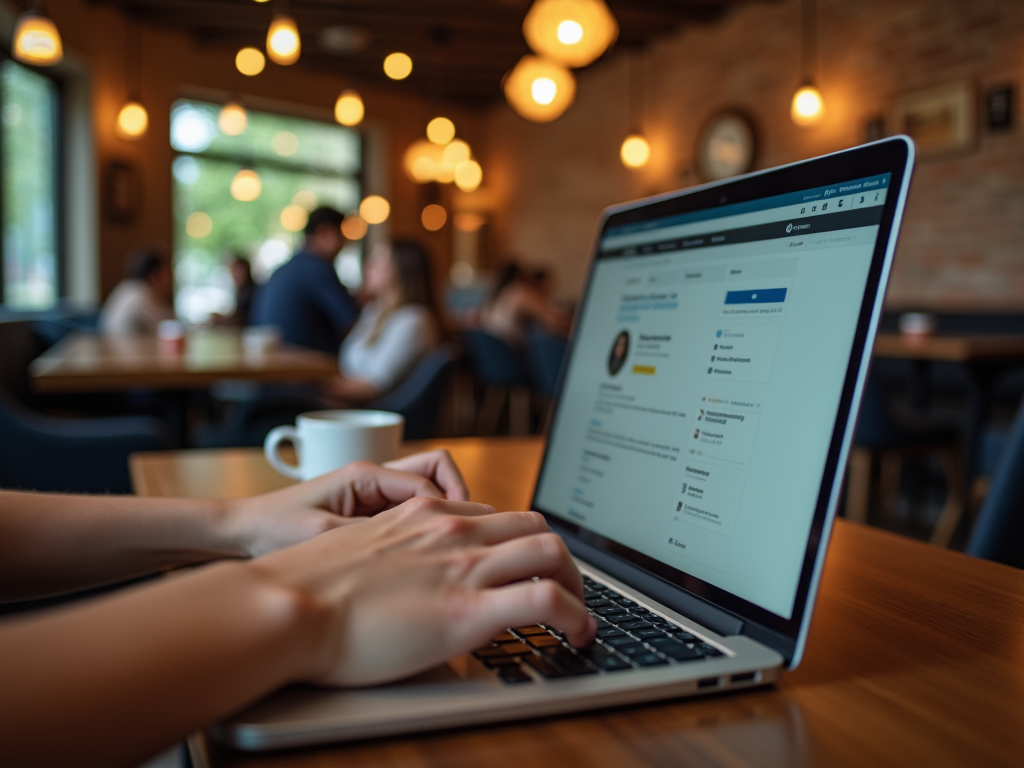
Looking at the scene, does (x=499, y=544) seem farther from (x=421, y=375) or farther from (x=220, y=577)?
(x=421, y=375)

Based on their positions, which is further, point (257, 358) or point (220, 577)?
point (257, 358)

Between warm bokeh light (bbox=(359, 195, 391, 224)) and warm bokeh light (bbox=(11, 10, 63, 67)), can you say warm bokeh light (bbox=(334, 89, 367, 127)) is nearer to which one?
warm bokeh light (bbox=(11, 10, 63, 67))

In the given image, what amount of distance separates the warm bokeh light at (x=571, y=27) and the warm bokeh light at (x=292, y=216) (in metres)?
7.04

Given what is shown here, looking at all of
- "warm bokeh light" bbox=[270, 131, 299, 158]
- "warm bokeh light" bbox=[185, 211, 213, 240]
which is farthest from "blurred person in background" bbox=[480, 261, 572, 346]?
"warm bokeh light" bbox=[270, 131, 299, 158]

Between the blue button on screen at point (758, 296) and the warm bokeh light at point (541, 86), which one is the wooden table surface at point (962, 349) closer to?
the warm bokeh light at point (541, 86)

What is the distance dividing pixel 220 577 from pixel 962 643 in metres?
0.48

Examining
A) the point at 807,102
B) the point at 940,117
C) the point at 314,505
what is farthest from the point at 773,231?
the point at 940,117

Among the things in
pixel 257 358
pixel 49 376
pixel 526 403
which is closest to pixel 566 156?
pixel 526 403

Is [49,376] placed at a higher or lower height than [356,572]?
lower

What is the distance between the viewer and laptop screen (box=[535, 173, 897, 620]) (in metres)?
0.51

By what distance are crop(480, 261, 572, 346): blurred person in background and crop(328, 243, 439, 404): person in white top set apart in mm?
2219

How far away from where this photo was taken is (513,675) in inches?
17.3

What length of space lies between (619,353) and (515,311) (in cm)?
527

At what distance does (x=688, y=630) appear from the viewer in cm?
52
